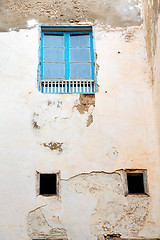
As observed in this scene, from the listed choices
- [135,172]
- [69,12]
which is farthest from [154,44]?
[135,172]

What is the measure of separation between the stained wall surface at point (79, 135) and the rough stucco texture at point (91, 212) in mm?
15

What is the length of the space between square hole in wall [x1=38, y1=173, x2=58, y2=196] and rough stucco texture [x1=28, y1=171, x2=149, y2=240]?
164mm

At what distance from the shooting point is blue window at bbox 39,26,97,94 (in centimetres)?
572

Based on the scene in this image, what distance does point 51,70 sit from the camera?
5855 mm

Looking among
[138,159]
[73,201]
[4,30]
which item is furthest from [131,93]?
[4,30]

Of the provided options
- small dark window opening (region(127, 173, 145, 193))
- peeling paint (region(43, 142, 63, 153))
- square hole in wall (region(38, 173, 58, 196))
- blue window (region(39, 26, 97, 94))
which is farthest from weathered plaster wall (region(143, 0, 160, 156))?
square hole in wall (region(38, 173, 58, 196))

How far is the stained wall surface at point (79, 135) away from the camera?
195 inches

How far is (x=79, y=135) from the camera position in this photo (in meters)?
5.36

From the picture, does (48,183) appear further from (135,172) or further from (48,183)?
(135,172)

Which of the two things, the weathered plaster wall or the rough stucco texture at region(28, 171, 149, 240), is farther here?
the weathered plaster wall

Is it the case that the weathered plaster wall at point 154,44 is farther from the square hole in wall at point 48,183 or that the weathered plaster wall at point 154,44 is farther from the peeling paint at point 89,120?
the square hole in wall at point 48,183

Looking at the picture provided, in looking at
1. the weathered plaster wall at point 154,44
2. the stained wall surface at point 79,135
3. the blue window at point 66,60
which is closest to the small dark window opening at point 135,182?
the stained wall surface at point 79,135

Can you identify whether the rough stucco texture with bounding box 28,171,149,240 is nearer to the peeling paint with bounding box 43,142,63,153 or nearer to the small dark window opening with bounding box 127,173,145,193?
the small dark window opening with bounding box 127,173,145,193

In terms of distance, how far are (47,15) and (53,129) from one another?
7.58ft
